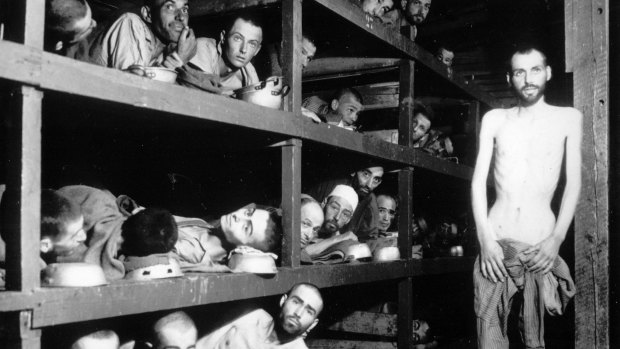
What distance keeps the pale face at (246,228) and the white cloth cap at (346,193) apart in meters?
1.52

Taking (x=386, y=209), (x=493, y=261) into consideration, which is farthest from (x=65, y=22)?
(x=386, y=209)

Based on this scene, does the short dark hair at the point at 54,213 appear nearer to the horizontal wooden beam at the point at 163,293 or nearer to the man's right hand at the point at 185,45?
the horizontal wooden beam at the point at 163,293

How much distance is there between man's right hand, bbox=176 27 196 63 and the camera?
372cm

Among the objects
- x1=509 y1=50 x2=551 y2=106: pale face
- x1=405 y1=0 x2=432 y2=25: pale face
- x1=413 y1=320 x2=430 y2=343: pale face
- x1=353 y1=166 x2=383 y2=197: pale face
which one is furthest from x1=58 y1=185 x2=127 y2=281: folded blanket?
x1=405 y1=0 x2=432 y2=25: pale face

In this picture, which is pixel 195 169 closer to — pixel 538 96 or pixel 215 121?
pixel 215 121

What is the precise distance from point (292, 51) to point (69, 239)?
1.74 m

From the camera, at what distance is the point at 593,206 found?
3891 millimetres

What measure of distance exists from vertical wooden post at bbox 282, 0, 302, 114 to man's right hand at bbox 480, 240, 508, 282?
1568 mm

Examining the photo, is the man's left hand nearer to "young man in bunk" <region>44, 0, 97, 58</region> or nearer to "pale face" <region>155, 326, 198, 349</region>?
"pale face" <region>155, 326, 198, 349</region>

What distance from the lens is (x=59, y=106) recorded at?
287 cm

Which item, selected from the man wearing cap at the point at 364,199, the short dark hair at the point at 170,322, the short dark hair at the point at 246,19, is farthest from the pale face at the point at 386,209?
the short dark hair at the point at 170,322

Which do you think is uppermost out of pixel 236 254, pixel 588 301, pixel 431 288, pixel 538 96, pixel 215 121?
pixel 538 96
